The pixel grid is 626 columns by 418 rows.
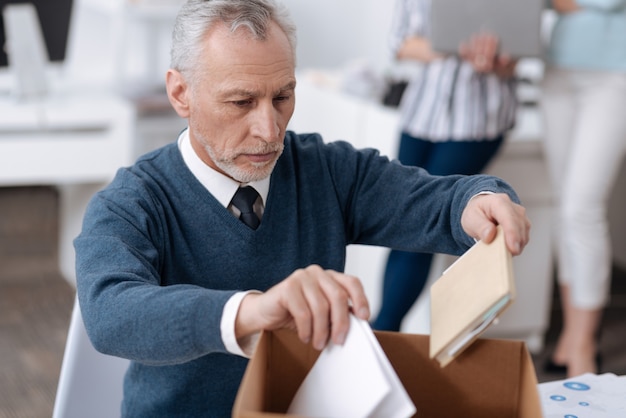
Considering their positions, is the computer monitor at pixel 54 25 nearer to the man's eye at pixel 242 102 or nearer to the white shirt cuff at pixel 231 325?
the man's eye at pixel 242 102

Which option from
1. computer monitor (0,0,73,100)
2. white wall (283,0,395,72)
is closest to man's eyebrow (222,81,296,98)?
computer monitor (0,0,73,100)

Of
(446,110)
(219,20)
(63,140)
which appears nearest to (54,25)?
(63,140)

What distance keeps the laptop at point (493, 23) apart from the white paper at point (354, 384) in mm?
1700

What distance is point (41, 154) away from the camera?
3068 mm

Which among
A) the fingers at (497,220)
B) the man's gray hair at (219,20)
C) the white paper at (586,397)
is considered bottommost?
the white paper at (586,397)

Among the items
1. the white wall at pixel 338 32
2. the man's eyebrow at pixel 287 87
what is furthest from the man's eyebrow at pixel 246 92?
the white wall at pixel 338 32

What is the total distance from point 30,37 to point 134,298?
2.47 metres

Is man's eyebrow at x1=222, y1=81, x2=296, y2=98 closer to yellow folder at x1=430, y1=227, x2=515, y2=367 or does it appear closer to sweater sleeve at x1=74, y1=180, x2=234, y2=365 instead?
sweater sleeve at x1=74, y1=180, x2=234, y2=365

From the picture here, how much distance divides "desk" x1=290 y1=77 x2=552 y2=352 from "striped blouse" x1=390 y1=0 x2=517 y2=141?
6.8 inches

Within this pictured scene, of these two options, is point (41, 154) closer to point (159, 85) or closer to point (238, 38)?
point (159, 85)

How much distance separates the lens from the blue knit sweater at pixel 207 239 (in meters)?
0.94

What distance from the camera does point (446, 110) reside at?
255cm

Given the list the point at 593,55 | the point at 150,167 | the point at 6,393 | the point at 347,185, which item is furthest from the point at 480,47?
the point at 6,393

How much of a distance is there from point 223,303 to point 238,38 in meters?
0.39
